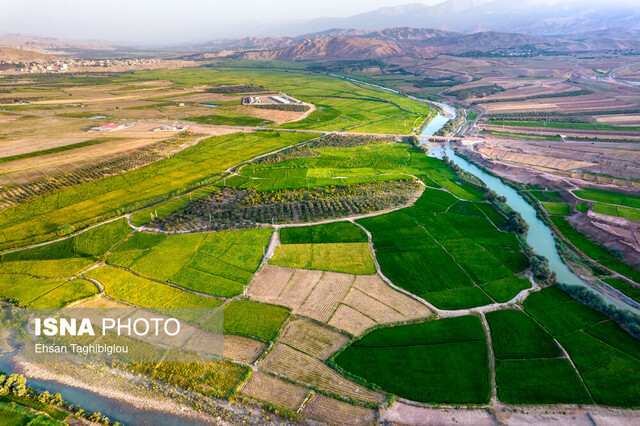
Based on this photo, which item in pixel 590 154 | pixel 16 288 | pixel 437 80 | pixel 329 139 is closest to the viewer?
pixel 16 288

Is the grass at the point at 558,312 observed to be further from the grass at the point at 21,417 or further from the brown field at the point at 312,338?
the grass at the point at 21,417

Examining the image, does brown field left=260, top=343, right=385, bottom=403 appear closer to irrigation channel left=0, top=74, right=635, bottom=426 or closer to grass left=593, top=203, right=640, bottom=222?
irrigation channel left=0, top=74, right=635, bottom=426

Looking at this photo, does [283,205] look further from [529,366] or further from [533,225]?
[533,225]

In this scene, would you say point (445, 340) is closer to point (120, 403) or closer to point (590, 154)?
point (120, 403)

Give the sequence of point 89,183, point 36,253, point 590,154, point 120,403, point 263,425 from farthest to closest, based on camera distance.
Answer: point 590,154 < point 89,183 < point 36,253 < point 120,403 < point 263,425

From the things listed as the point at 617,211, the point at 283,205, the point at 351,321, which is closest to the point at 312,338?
the point at 351,321

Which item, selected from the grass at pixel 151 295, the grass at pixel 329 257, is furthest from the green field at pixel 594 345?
the grass at pixel 151 295

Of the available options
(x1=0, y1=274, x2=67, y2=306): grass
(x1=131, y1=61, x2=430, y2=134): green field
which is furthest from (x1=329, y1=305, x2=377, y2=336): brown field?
(x1=131, y1=61, x2=430, y2=134): green field

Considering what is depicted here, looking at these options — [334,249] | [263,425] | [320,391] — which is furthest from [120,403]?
[334,249]
